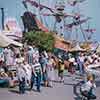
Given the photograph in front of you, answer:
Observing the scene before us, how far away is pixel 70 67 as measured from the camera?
26297mm

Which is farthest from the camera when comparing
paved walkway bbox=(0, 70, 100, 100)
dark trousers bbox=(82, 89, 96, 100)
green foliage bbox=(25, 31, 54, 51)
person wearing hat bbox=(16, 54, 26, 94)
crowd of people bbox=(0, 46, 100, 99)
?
green foliage bbox=(25, 31, 54, 51)

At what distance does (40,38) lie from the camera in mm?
59750

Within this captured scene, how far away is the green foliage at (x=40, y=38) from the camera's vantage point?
56.0 m

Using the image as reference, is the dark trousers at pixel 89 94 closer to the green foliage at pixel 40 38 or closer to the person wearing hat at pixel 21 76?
the person wearing hat at pixel 21 76

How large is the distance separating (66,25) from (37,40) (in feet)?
40.9

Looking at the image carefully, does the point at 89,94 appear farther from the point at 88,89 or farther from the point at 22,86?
the point at 22,86

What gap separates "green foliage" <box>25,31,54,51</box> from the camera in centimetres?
5598

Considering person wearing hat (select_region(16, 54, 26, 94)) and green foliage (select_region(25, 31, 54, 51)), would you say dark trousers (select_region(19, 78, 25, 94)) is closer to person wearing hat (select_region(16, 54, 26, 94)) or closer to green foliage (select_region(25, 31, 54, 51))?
Result: person wearing hat (select_region(16, 54, 26, 94))

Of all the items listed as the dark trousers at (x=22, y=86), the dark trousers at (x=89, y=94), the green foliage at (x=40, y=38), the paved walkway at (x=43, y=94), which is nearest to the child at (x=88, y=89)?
the dark trousers at (x=89, y=94)

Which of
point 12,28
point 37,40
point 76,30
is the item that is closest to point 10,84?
point 37,40

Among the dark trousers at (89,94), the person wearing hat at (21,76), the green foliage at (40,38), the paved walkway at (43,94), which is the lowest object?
the paved walkway at (43,94)

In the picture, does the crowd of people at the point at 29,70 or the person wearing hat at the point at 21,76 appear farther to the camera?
the crowd of people at the point at 29,70

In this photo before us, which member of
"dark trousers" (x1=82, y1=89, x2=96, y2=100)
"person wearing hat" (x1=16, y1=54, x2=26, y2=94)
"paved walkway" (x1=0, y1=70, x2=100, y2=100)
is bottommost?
"paved walkway" (x1=0, y1=70, x2=100, y2=100)

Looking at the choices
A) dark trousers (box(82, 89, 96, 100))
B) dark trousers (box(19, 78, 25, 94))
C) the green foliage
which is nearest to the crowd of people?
dark trousers (box(19, 78, 25, 94))
